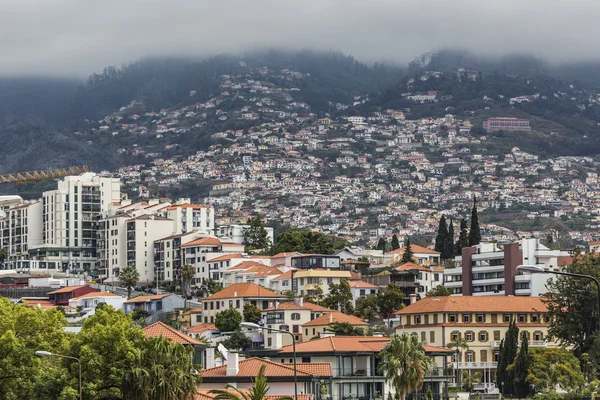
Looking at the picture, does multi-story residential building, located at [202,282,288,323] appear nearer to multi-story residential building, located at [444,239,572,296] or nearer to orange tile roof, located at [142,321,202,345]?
multi-story residential building, located at [444,239,572,296]

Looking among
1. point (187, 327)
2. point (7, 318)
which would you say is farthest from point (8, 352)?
point (187, 327)

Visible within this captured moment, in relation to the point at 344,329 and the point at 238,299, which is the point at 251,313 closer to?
the point at 238,299

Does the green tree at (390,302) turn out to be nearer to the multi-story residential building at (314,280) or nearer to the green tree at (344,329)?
the multi-story residential building at (314,280)

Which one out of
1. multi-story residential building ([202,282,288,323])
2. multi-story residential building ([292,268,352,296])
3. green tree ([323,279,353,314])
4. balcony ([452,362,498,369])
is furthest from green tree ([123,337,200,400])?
multi-story residential building ([292,268,352,296])

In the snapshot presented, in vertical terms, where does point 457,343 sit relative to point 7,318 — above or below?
below

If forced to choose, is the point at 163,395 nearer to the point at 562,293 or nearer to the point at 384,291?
the point at 562,293

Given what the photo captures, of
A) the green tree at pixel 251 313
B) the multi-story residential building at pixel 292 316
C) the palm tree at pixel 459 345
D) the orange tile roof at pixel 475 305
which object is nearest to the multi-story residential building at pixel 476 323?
the orange tile roof at pixel 475 305
